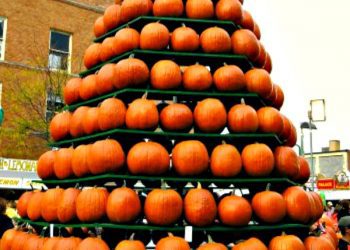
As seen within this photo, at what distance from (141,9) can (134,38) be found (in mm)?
519

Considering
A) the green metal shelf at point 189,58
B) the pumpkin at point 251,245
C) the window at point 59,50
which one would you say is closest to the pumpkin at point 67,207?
the green metal shelf at point 189,58

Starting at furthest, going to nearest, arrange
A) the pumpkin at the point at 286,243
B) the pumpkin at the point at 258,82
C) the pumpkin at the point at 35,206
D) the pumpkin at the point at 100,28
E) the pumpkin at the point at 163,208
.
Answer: the pumpkin at the point at 100,28
the pumpkin at the point at 35,206
the pumpkin at the point at 258,82
the pumpkin at the point at 286,243
the pumpkin at the point at 163,208

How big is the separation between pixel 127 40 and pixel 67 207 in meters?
2.31

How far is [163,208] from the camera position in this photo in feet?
17.8

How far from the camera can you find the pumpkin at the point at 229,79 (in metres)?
6.12

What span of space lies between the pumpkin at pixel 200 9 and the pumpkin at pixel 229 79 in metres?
0.87

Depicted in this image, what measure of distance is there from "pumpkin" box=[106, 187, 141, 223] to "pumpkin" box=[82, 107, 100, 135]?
1.06 m

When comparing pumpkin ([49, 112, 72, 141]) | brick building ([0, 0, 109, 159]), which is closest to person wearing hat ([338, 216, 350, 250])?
pumpkin ([49, 112, 72, 141])

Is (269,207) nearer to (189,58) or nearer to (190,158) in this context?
(190,158)

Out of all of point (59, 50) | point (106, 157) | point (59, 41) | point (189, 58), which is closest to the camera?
point (106, 157)

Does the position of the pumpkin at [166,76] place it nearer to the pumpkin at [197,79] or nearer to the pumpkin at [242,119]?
the pumpkin at [197,79]

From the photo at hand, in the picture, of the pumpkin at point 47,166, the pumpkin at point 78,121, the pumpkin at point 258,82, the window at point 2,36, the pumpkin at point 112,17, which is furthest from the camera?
the window at point 2,36

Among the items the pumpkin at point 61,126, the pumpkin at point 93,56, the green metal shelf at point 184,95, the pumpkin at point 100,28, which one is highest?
the pumpkin at point 100,28

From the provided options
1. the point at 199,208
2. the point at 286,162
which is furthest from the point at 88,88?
the point at 286,162
